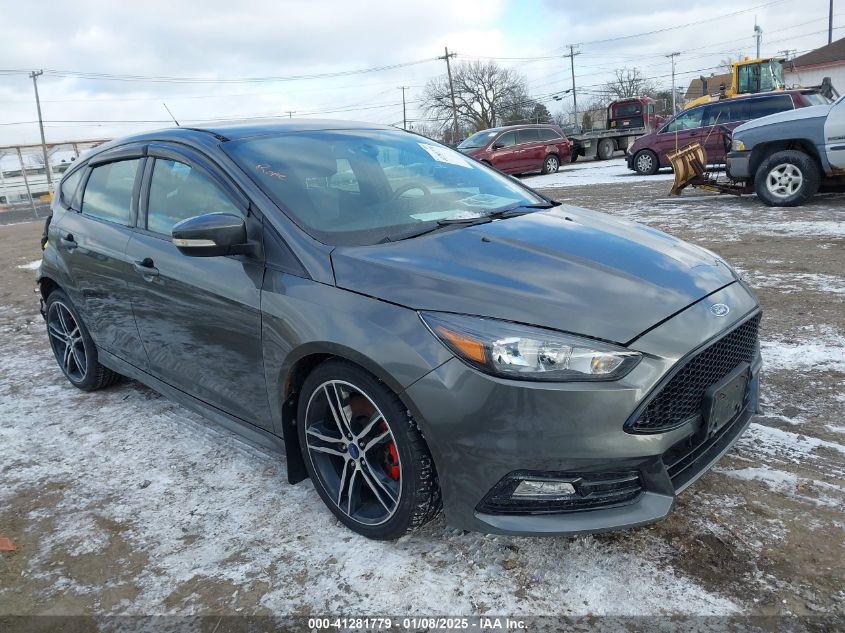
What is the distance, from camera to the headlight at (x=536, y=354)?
2000 millimetres

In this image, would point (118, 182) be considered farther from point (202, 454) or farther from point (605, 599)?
point (605, 599)

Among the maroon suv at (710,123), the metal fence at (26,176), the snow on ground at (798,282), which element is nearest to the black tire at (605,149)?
the maroon suv at (710,123)

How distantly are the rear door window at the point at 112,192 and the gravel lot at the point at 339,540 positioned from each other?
1.21 m

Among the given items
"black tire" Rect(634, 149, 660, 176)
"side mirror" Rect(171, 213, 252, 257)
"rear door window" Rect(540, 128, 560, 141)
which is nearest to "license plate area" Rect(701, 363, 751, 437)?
"side mirror" Rect(171, 213, 252, 257)

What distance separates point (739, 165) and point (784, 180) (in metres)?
0.64

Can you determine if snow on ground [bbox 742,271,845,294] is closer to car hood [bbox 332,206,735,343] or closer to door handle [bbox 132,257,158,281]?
car hood [bbox 332,206,735,343]

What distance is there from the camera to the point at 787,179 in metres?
9.09

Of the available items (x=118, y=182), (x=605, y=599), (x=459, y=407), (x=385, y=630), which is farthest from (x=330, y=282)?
(x=118, y=182)

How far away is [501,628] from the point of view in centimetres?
202

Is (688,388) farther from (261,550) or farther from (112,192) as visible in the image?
(112,192)

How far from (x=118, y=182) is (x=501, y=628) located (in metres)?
3.18

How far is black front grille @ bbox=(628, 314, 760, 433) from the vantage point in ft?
6.70

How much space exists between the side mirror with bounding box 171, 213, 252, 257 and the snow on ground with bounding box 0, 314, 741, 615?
1.13 m

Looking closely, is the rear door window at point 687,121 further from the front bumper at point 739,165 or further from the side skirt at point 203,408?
the side skirt at point 203,408
